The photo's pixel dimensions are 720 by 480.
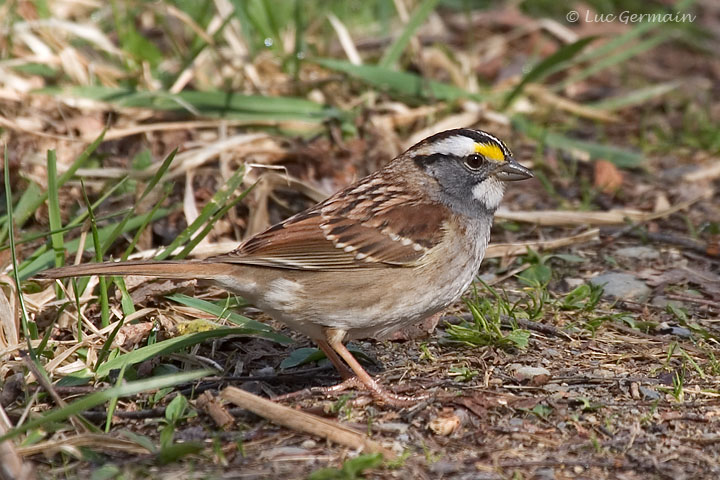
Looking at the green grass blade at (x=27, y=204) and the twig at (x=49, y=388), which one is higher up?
the green grass blade at (x=27, y=204)

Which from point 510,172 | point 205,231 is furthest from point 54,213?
point 510,172

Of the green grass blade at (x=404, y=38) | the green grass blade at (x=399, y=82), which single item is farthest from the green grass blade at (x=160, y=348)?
the green grass blade at (x=404, y=38)

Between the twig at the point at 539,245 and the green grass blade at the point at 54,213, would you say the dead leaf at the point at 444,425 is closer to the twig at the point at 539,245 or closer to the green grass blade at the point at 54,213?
the twig at the point at 539,245

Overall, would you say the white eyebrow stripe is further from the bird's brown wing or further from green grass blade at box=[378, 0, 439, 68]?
green grass blade at box=[378, 0, 439, 68]

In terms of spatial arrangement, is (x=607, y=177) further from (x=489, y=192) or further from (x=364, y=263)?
(x=364, y=263)

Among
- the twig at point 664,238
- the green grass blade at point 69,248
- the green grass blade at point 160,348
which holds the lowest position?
the twig at point 664,238

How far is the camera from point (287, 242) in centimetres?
389

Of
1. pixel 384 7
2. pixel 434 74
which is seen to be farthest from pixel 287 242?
pixel 384 7

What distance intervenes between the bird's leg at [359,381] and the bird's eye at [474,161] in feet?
3.20

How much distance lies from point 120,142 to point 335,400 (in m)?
2.73

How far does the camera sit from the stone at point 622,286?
15.3 feet

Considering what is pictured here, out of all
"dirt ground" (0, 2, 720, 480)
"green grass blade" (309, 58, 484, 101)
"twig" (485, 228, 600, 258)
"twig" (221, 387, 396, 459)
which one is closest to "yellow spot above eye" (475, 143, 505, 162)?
"dirt ground" (0, 2, 720, 480)

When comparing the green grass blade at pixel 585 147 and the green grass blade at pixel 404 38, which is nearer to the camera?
the green grass blade at pixel 585 147

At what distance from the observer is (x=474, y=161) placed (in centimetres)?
424
